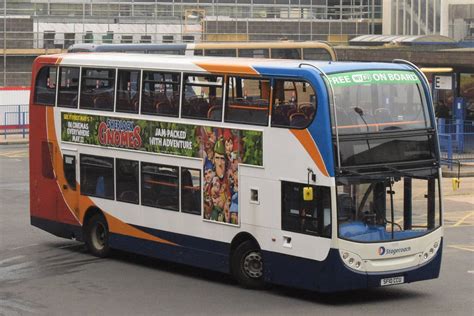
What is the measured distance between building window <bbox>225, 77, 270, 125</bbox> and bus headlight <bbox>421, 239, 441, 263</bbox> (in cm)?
283

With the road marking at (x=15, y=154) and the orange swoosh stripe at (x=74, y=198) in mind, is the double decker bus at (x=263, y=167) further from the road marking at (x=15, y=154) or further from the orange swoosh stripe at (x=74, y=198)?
the road marking at (x=15, y=154)

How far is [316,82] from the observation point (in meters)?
15.5

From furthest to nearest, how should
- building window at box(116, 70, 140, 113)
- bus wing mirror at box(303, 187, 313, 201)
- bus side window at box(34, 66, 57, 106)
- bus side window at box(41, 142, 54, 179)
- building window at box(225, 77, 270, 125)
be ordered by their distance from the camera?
bus side window at box(41, 142, 54, 179)
bus side window at box(34, 66, 57, 106)
building window at box(116, 70, 140, 113)
building window at box(225, 77, 270, 125)
bus wing mirror at box(303, 187, 313, 201)

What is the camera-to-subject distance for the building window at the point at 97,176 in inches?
765

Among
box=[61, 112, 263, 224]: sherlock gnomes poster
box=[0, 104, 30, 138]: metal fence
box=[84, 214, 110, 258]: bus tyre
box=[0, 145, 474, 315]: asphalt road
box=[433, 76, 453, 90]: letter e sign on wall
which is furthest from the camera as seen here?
box=[0, 104, 30, 138]: metal fence

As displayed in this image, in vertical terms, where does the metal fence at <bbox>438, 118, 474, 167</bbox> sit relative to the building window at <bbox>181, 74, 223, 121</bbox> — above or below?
below

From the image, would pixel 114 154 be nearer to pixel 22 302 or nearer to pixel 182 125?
pixel 182 125

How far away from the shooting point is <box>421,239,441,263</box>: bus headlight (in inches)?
634

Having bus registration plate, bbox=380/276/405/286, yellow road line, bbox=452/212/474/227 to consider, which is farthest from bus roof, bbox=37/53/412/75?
yellow road line, bbox=452/212/474/227

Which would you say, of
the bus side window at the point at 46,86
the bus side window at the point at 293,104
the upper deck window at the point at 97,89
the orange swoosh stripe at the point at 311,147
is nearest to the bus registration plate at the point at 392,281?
the orange swoosh stripe at the point at 311,147

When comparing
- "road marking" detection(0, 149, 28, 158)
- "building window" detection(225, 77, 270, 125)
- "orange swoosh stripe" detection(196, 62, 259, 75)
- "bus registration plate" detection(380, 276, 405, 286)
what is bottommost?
"bus registration plate" detection(380, 276, 405, 286)

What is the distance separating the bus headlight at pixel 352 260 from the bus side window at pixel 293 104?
1786mm

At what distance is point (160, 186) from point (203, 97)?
5.87 ft

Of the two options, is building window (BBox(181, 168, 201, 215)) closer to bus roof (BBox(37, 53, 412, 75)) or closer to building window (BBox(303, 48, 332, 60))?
bus roof (BBox(37, 53, 412, 75))
